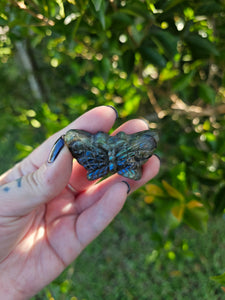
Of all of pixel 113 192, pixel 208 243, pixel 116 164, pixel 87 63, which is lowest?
pixel 208 243

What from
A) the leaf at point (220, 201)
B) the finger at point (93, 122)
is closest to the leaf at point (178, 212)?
the leaf at point (220, 201)

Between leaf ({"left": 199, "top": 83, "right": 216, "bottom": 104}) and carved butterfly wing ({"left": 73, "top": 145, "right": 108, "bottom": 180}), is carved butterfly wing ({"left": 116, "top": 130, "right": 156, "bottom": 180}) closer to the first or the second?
carved butterfly wing ({"left": 73, "top": 145, "right": 108, "bottom": 180})

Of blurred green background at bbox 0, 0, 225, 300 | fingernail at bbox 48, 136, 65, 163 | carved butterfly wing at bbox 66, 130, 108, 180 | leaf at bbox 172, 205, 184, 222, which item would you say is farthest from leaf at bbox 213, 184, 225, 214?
fingernail at bbox 48, 136, 65, 163

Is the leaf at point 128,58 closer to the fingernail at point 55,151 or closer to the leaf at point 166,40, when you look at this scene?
the leaf at point 166,40

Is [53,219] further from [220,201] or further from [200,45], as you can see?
[200,45]

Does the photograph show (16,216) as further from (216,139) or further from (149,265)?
(149,265)

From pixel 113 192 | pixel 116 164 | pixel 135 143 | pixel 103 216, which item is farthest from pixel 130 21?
pixel 103 216
